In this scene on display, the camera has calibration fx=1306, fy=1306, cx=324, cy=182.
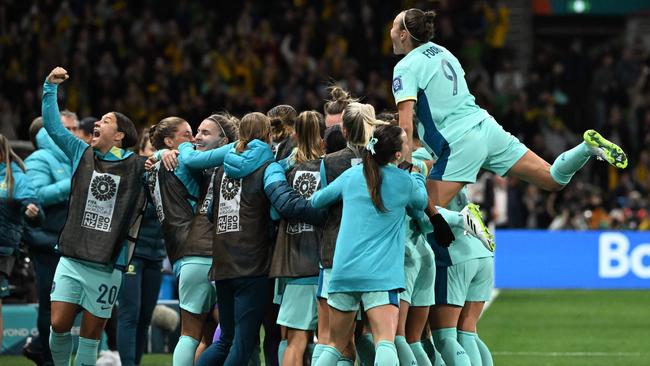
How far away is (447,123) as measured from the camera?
857 cm

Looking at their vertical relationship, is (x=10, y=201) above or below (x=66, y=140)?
below

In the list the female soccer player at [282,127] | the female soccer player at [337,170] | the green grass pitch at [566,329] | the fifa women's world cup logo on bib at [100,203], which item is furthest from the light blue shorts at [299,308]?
the green grass pitch at [566,329]

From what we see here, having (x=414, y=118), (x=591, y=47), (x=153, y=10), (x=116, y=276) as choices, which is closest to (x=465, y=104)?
(x=414, y=118)

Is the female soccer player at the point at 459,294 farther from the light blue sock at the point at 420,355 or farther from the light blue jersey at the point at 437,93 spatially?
the light blue jersey at the point at 437,93

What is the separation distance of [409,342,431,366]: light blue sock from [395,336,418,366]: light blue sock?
0.33 metres

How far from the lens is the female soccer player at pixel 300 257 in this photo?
8.09m

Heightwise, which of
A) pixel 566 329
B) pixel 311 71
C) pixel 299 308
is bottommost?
pixel 566 329

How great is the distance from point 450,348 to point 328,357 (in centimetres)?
99

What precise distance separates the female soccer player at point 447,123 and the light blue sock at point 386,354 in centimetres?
134

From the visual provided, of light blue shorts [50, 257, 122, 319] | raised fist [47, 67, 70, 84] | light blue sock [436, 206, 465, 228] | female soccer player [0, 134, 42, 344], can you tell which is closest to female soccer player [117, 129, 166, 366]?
light blue shorts [50, 257, 122, 319]

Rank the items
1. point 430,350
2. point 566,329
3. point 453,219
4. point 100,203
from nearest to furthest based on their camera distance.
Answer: point 453,219, point 100,203, point 430,350, point 566,329

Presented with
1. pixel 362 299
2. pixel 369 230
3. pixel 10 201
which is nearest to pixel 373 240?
pixel 369 230

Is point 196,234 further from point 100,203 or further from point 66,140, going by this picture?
point 66,140

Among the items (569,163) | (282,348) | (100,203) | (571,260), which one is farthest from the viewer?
(571,260)
